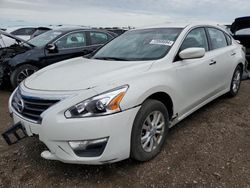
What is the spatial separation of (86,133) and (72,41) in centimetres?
449

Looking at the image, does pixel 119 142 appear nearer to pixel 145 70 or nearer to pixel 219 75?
pixel 145 70

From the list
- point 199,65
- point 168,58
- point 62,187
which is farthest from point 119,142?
point 199,65

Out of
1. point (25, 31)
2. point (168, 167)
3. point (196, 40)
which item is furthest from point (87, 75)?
point (25, 31)

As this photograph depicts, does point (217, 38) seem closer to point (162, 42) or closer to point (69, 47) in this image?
point (162, 42)

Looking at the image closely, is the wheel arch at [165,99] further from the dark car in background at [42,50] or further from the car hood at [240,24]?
the car hood at [240,24]

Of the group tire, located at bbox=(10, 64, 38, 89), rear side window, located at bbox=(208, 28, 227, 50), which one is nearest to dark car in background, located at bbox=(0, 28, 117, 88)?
tire, located at bbox=(10, 64, 38, 89)

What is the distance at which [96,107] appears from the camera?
7.55 feet

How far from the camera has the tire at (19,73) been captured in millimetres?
5496

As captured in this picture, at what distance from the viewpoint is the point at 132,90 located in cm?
249

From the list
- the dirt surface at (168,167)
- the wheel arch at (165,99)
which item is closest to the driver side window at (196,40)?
the wheel arch at (165,99)

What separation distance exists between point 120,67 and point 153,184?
1.27 metres

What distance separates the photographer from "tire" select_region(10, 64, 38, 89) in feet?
18.0

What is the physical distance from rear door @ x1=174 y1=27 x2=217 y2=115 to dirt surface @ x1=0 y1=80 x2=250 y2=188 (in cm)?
47

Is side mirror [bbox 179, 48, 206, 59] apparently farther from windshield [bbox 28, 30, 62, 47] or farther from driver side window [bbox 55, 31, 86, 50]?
windshield [bbox 28, 30, 62, 47]
